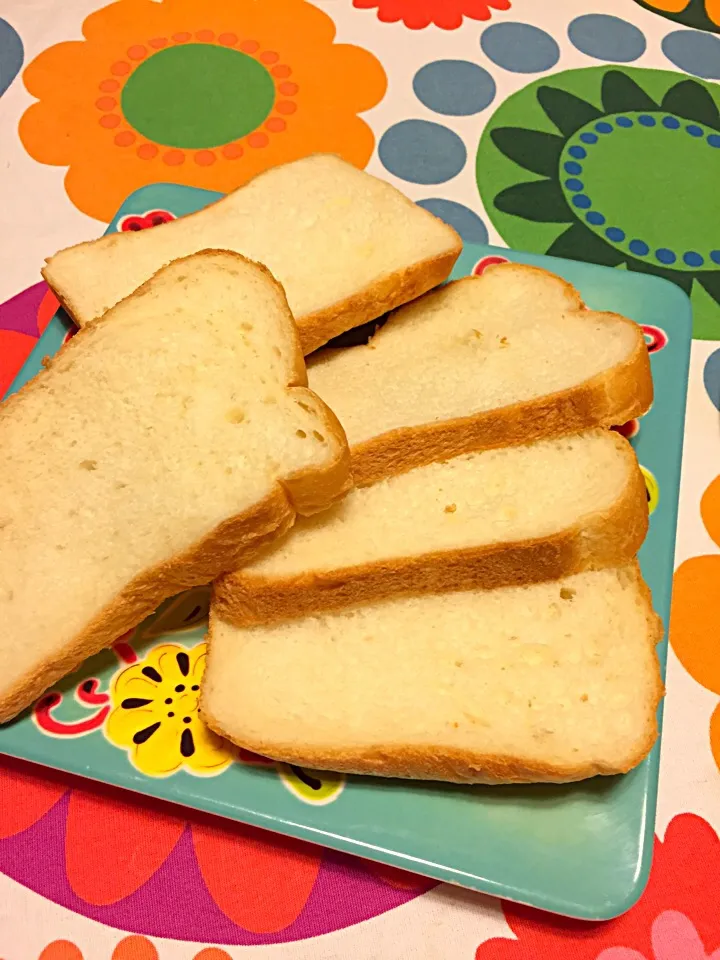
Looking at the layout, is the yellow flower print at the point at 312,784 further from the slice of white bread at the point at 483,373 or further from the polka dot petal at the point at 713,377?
the polka dot petal at the point at 713,377

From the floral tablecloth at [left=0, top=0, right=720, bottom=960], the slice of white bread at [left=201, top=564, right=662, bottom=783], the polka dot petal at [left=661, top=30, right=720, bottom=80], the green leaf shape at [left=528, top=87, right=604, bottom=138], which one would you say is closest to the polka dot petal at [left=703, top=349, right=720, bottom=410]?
the floral tablecloth at [left=0, top=0, right=720, bottom=960]

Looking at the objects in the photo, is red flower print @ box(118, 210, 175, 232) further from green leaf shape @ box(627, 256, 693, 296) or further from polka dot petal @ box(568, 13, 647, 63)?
polka dot petal @ box(568, 13, 647, 63)

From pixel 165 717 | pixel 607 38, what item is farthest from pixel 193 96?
pixel 165 717

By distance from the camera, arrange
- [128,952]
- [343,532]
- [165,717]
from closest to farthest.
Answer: [128,952] < [165,717] < [343,532]

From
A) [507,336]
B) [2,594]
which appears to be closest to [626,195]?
[507,336]

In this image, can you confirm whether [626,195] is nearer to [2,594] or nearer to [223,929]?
[2,594]

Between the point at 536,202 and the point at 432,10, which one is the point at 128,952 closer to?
the point at 536,202

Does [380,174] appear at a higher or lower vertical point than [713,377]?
higher
